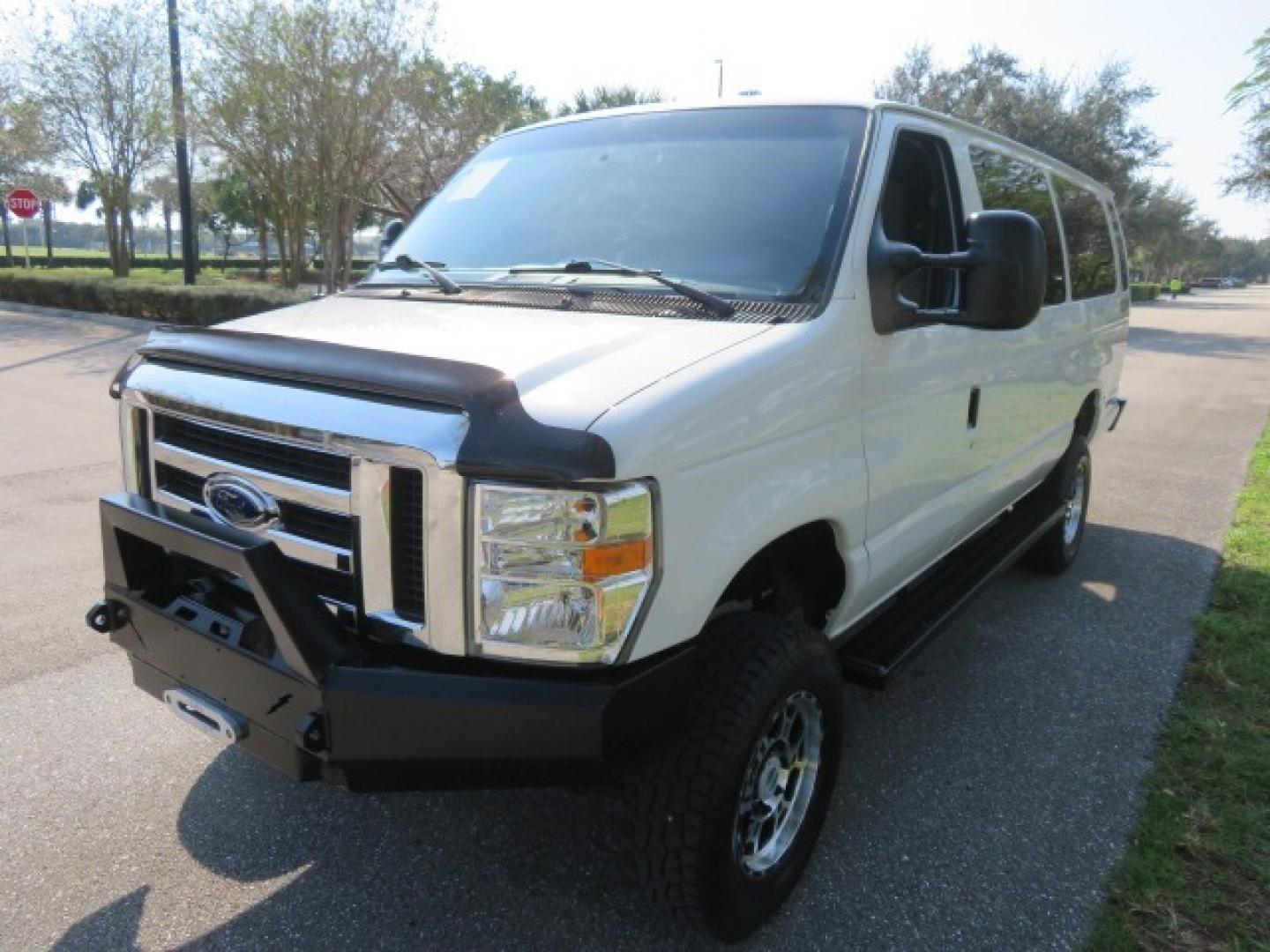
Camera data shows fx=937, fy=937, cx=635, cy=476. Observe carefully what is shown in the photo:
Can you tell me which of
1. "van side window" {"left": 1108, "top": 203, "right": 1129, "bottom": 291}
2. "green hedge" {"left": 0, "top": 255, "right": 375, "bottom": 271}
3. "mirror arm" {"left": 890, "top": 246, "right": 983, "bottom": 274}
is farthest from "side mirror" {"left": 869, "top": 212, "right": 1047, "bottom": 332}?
"green hedge" {"left": 0, "top": 255, "right": 375, "bottom": 271}

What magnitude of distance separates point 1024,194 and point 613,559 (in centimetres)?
333

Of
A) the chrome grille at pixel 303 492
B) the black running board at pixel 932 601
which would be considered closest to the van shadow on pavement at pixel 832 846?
the black running board at pixel 932 601

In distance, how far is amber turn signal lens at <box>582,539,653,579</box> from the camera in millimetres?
Result: 1913

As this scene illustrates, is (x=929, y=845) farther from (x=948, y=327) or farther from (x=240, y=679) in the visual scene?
(x=240, y=679)

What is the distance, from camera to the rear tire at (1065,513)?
516 cm

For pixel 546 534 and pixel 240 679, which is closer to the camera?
pixel 546 534

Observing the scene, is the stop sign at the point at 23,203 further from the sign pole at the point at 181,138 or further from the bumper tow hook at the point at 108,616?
the bumper tow hook at the point at 108,616

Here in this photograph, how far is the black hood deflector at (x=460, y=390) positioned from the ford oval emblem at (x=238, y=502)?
276mm

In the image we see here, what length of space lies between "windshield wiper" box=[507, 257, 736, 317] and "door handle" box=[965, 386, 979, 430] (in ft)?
4.54

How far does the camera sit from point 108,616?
2.63 m

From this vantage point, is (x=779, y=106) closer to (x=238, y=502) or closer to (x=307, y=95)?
(x=238, y=502)

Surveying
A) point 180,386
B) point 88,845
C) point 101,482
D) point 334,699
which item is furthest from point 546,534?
point 101,482

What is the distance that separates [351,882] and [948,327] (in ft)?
8.49

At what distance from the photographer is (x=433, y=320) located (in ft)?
8.79
